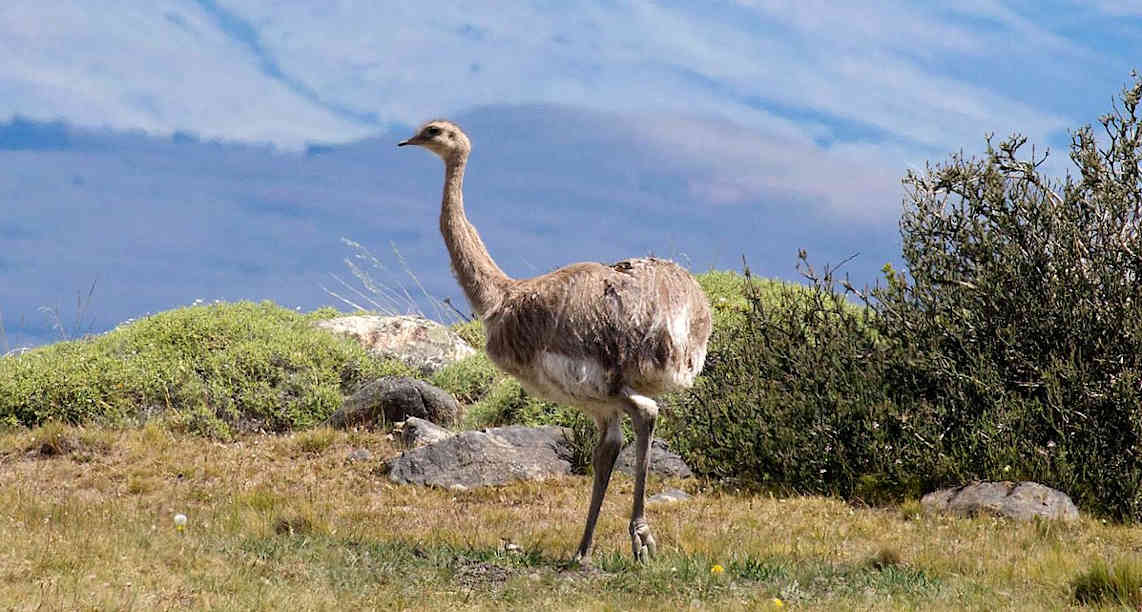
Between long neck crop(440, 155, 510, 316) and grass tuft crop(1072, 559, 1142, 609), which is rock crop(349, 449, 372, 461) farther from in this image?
grass tuft crop(1072, 559, 1142, 609)

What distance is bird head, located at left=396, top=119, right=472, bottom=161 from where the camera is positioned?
9.27m

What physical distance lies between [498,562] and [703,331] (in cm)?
194

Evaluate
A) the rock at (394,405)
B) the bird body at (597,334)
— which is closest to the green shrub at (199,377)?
the rock at (394,405)

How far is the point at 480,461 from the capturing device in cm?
1168

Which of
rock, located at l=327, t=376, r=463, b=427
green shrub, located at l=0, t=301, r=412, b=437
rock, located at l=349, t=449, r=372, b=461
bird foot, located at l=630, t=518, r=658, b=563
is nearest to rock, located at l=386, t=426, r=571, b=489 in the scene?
rock, located at l=349, t=449, r=372, b=461

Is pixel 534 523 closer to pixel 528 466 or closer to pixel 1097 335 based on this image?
pixel 528 466

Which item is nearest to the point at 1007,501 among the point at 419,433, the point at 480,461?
the point at 480,461

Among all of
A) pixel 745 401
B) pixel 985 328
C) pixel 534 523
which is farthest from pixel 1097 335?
pixel 534 523

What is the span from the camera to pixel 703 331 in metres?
8.31

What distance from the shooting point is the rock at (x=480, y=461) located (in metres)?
11.6

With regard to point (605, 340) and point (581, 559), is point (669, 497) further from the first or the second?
point (605, 340)

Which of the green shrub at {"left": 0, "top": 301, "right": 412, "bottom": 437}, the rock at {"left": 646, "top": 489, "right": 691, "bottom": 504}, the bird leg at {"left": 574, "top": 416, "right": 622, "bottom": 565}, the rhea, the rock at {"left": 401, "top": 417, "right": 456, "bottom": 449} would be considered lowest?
the green shrub at {"left": 0, "top": 301, "right": 412, "bottom": 437}

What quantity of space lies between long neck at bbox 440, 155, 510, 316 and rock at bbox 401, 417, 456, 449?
13.5 ft

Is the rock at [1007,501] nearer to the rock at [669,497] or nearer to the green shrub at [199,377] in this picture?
the rock at [669,497]
